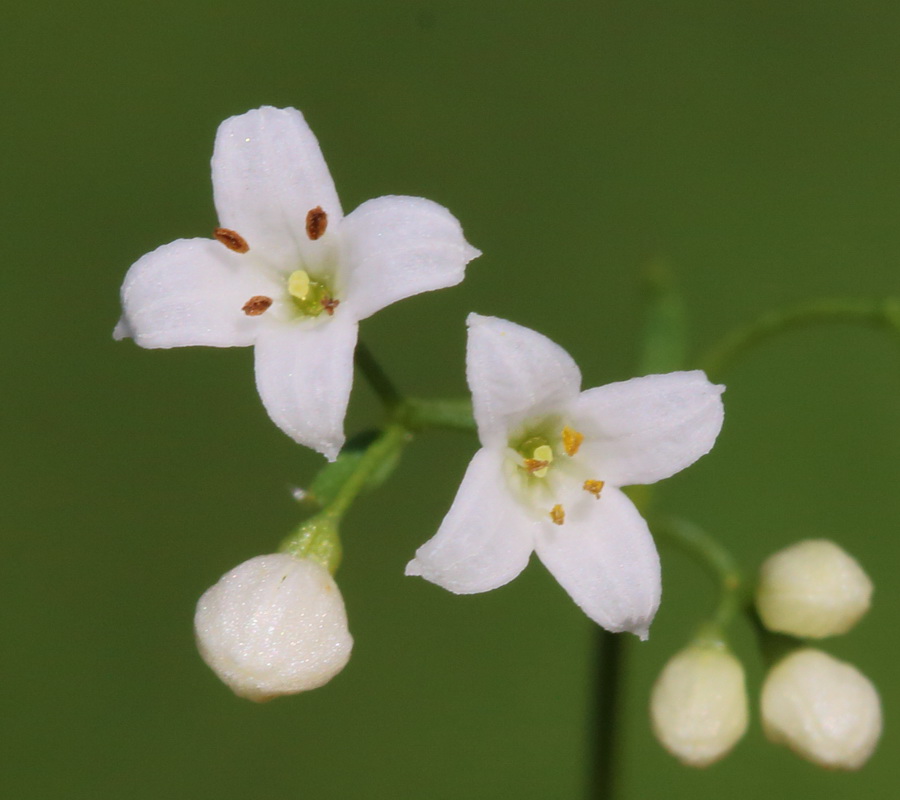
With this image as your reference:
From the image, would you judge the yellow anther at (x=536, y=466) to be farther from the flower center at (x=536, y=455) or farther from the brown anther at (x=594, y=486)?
the brown anther at (x=594, y=486)

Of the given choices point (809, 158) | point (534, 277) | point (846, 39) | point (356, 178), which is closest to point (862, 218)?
point (809, 158)

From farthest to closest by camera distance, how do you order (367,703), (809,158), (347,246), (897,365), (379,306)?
(809,158)
(897,365)
(367,703)
(347,246)
(379,306)

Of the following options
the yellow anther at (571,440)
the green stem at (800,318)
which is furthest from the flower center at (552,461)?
the green stem at (800,318)

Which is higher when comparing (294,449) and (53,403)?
(53,403)

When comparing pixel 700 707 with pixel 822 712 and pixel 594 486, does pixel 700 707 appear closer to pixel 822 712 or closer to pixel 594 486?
pixel 822 712

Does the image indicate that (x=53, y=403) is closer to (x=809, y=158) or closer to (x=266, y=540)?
(x=266, y=540)

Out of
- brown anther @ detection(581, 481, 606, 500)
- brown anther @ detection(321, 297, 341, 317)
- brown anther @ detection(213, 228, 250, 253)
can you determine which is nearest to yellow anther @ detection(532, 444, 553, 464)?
brown anther @ detection(581, 481, 606, 500)

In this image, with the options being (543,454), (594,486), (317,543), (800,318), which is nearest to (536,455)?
(543,454)
